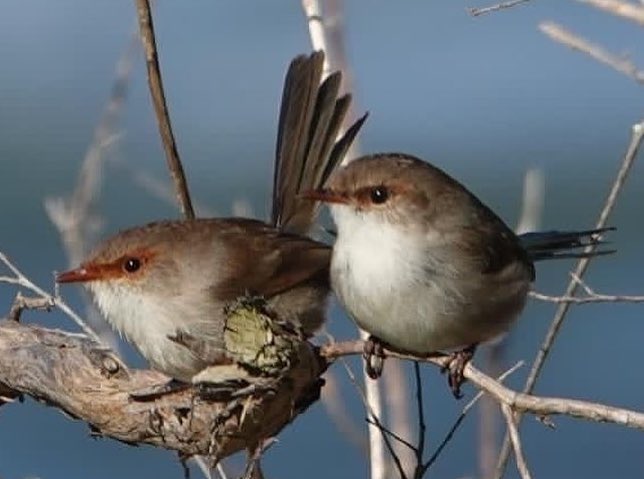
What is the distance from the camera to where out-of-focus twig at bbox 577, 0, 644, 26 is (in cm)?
321

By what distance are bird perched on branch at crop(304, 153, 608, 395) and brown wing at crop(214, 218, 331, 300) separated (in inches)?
12.7

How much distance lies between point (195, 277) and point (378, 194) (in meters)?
0.59

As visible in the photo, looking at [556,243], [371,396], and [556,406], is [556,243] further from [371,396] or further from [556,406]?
[556,406]

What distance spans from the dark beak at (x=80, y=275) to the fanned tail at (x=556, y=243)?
1.14 meters

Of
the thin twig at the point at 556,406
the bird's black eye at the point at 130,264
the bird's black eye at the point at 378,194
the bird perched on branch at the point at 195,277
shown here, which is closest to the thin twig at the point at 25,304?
the bird perched on branch at the point at 195,277

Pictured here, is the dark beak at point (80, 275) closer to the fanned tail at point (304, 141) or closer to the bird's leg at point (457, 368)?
the fanned tail at point (304, 141)

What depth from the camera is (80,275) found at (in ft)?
12.9

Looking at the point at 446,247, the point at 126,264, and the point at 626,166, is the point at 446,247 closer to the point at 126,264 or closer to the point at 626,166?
the point at 626,166

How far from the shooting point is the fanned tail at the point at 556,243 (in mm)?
4025

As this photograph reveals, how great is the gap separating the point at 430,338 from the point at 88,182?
50.6 inches

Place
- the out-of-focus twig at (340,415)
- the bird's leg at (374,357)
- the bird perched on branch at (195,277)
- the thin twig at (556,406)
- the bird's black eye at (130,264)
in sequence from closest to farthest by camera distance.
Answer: the thin twig at (556,406), the bird's leg at (374,357), the bird perched on branch at (195,277), the bird's black eye at (130,264), the out-of-focus twig at (340,415)

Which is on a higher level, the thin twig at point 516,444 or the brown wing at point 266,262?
the brown wing at point 266,262

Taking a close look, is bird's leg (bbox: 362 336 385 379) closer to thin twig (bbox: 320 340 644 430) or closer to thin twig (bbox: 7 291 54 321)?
thin twig (bbox: 320 340 644 430)

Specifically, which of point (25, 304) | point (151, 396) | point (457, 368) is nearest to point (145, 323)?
point (25, 304)
